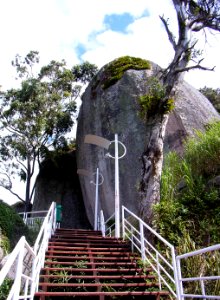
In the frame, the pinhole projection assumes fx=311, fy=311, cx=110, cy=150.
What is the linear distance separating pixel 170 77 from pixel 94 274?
18.4 ft

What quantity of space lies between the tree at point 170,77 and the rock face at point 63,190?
38.4 feet

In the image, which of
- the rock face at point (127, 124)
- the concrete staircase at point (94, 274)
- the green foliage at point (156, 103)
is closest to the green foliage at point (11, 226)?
the concrete staircase at point (94, 274)

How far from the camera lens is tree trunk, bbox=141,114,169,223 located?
7.19m

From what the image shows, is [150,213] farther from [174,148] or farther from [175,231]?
[174,148]

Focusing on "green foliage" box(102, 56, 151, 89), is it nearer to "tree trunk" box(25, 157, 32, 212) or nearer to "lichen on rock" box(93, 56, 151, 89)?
"lichen on rock" box(93, 56, 151, 89)

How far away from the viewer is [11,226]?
373 inches

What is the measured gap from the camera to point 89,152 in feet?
50.7

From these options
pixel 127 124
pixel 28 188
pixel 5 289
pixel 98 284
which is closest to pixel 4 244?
pixel 5 289

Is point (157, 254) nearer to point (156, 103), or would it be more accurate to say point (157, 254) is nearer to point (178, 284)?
point (178, 284)

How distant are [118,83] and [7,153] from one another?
9845mm

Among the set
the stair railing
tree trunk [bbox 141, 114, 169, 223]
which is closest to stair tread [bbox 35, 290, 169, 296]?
the stair railing

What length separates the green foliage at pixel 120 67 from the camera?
14.7 m

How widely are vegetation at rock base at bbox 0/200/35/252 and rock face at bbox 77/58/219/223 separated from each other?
3.98 meters

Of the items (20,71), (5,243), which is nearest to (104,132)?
(5,243)
